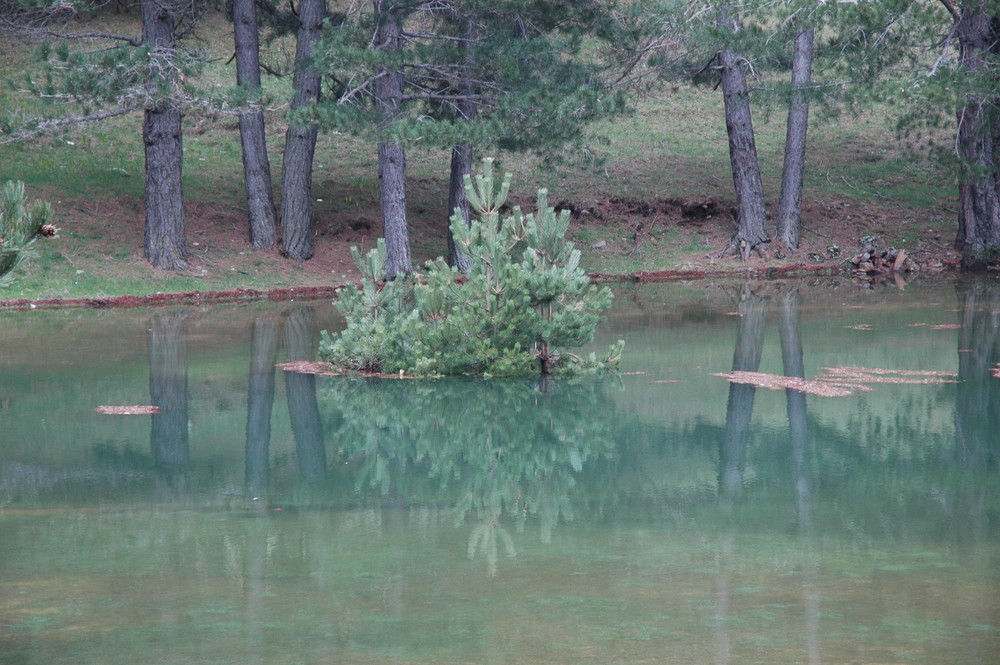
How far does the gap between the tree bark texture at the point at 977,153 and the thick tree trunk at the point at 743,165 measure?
434cm

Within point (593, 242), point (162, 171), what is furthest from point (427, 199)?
point (162, 171)

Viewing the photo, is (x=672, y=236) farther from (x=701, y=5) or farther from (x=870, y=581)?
(x=870, y=581)

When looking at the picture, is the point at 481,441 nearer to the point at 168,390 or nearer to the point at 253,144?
the point at 168,390

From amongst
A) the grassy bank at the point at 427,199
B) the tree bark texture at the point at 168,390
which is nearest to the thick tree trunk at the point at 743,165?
the grassy bank at the point at 427,199

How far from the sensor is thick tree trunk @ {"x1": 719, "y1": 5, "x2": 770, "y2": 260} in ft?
80.7

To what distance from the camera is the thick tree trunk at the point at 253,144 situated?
2252 centimetres

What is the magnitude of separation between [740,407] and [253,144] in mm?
15161

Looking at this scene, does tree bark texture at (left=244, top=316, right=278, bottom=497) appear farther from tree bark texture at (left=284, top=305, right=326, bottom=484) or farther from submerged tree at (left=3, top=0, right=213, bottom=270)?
submerged tree at (left=3, top=0, right=213, bottom=270)

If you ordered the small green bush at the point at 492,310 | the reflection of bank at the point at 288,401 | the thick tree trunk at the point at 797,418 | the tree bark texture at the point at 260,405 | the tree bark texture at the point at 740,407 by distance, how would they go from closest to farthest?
the thick tree trunk at the point at 797,418 < the tree bark texture at the point at 740,407 < the tree bark texture at the point at 260,405 < the reflection of bank at the point at 288,401 < the small green bush at the point at 492,310

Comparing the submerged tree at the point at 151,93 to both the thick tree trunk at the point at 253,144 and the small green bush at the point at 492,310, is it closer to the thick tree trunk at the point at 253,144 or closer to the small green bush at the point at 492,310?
the thick tree trunk at the point at 253,144

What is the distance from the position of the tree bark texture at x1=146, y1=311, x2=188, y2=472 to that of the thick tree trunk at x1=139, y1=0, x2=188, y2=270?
13.0ft

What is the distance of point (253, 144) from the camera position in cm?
2267

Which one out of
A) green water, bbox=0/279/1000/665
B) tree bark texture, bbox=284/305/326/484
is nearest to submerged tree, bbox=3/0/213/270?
tree bark texture, bbox=284/305/326/484

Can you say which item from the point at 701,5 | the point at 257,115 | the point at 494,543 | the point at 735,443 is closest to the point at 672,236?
the point at 701,5
